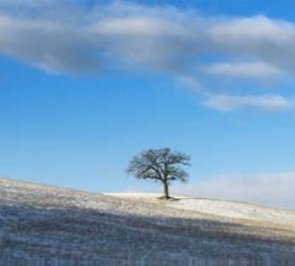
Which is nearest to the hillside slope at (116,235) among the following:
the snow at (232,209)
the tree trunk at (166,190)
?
the snow at (232,209)

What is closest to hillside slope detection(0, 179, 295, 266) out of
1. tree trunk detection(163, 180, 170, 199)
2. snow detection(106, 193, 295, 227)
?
snow detection(106, 193, 295, 227)

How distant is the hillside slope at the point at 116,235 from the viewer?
24.4m

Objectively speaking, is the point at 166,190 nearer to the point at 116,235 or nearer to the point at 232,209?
the point at 232,209

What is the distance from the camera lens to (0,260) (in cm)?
A: 2242

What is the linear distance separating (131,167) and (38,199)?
3709 cm

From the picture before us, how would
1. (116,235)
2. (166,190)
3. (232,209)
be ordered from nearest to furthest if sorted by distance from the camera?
(116,235) → (232,209) → (166,190)

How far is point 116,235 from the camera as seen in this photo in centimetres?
3041

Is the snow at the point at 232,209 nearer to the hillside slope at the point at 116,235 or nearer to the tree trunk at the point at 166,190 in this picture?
the tree trunk at the point at 166,190

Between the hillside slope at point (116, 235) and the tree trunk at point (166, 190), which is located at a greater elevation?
the tree trunk at point (166, 190)

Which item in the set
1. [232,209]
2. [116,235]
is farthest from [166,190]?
[116,235]

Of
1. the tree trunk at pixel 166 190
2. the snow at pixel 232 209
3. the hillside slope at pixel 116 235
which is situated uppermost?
the tree trunk at pixel 166 190

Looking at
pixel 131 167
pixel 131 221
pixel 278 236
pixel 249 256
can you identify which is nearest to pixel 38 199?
pixel 131 221

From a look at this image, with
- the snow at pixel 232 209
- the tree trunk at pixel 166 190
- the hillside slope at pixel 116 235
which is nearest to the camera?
the hillside slope at pixel 116 235

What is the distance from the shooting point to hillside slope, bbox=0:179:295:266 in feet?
80.0
